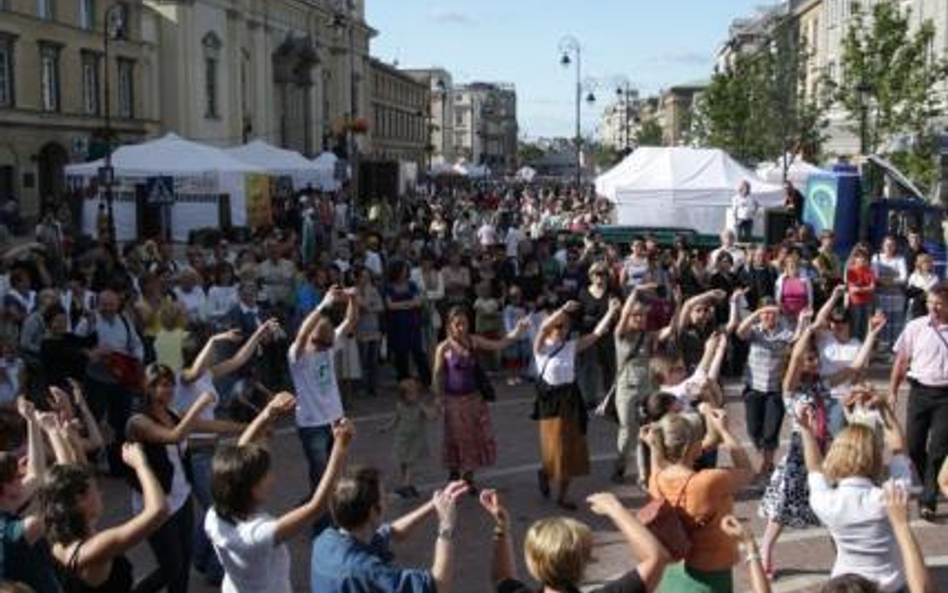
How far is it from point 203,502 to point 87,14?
139 ft

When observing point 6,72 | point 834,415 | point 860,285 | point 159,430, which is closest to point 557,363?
point 834,415

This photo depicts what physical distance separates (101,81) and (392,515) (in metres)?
41.4

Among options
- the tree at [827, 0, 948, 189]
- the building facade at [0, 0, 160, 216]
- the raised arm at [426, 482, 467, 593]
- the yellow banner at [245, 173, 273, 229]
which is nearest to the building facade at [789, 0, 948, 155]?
the tree at [827, 0, 948, 189]

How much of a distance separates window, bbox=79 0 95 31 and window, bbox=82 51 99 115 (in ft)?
3.39

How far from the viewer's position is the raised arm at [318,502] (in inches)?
183

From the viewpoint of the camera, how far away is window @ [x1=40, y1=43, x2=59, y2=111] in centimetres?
4272

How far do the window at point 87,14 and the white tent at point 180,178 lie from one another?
64.7 ft

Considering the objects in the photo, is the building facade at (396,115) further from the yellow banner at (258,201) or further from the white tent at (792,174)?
the white tent at (792,174)

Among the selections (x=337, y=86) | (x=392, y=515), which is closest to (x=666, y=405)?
(x=392, y=515)

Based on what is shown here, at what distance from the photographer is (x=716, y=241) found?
2258 centimetres

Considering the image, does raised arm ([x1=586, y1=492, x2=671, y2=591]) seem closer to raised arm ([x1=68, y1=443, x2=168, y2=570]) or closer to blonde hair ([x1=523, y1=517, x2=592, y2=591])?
blonde hair ([x1=523, y1=517, x2=592, y2=591])

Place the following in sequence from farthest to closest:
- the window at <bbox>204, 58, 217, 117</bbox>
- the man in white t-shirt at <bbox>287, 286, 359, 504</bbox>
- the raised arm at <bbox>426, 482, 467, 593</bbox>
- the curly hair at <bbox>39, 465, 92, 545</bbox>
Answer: the window at <bbox>204, 58, 217, 117</bbox>, the man in white t-shirt at <bbox>287, 286, 359, 504</bbox>, the curly hair at <bbox>39, 465, 92, 545</bbox>, the raised arm at <bbox>426, 482, 467, 593</bbox>

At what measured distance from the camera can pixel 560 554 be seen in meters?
3.99

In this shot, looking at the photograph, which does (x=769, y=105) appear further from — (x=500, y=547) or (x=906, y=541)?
(x=500, y=547)
